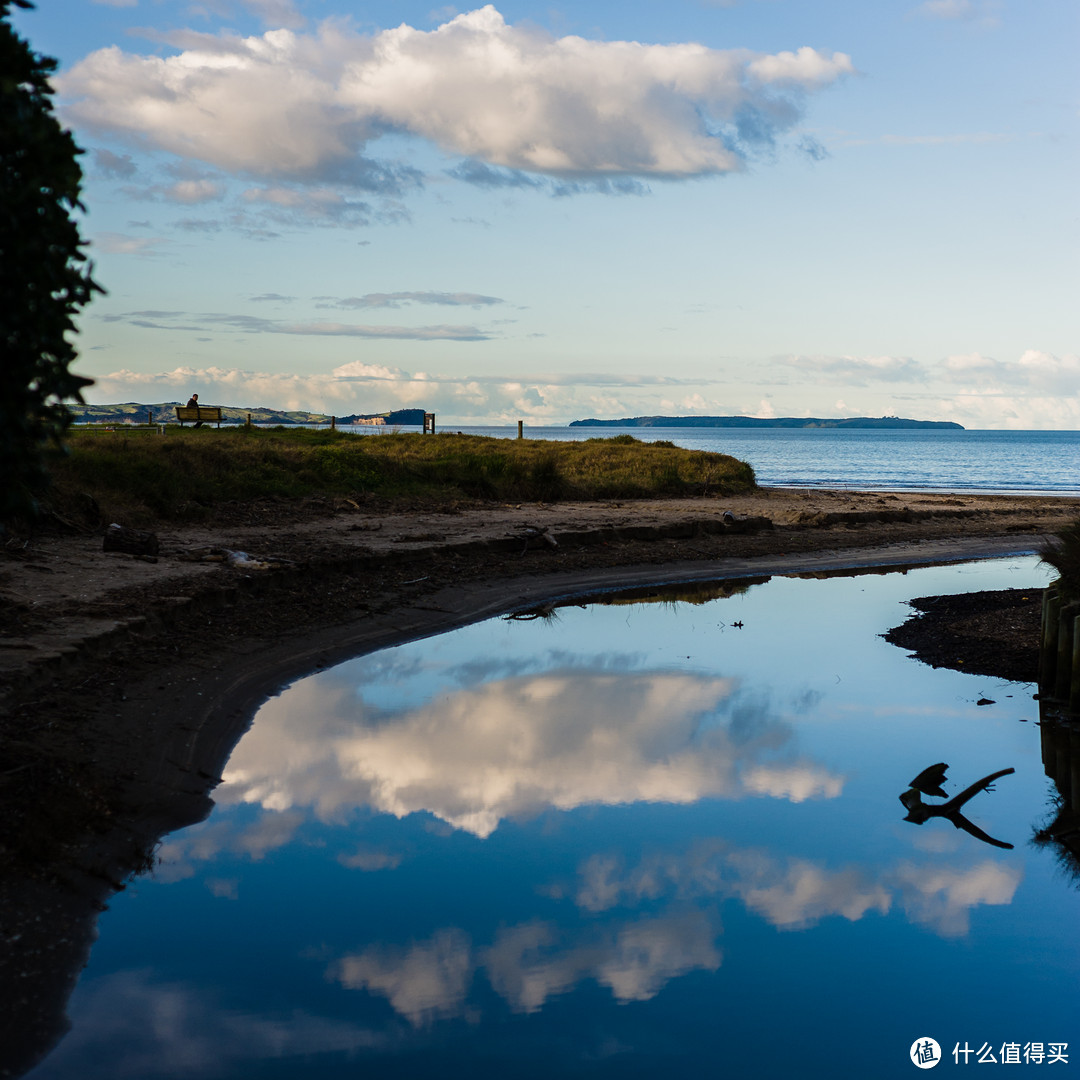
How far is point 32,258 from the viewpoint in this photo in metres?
4.46

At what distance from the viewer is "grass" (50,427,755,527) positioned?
1800 centimetres

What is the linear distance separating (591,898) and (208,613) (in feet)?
23.0

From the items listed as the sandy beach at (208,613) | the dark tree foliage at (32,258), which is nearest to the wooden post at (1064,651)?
the sandy beach at (208,613)

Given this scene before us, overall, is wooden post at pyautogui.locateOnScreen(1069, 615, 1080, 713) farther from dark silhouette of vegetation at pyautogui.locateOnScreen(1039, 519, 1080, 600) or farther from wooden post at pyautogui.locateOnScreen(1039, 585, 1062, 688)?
dark silhouette of vegetation at pyautogui.locateOnScreen(1039, 519, 1080, 600)

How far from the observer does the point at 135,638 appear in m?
9.87

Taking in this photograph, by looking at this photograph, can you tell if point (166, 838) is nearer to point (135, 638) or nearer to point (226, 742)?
point (226, 742)

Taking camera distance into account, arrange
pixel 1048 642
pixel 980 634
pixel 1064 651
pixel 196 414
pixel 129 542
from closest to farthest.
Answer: pixel 1064 651 < pixel 1048 642 < pixel 980 634 < pixel 129 542 < pixel 196 414

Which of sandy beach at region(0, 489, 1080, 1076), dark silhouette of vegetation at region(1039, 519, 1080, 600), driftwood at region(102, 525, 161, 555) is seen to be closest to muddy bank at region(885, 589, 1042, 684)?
dark silhouette of vegetation at region(1039, 519, 1080, 600)

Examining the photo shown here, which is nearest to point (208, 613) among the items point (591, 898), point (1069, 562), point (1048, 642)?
point (591, 898)

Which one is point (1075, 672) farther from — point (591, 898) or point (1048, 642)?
point (591, 898)

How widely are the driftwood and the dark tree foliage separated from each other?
937 cm

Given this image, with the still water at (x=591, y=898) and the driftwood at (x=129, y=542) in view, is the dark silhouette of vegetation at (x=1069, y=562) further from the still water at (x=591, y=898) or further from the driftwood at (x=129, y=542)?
the driftwood at (x=129, y=542)

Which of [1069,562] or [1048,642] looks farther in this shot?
[1069,562]

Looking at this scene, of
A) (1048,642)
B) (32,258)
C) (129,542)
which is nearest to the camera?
(32,258)
